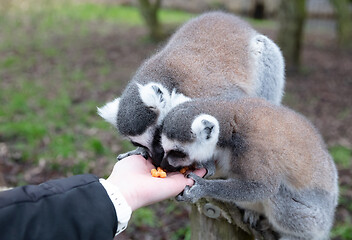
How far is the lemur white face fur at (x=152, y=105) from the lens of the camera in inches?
129

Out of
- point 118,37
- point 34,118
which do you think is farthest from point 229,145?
point 118,37

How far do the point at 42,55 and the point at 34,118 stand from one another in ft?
14.5

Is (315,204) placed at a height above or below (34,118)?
above

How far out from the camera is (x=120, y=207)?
7.17ft

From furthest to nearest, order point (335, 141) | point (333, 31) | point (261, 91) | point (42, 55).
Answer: point (333, 31)
point (42, 55)
point (335, 141)
point (261, 91)

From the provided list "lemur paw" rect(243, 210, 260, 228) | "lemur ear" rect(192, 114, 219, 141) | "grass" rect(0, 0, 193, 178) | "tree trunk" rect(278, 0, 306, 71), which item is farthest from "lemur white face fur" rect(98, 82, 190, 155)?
"tree trunk" rect(278, 0, 306, 71)

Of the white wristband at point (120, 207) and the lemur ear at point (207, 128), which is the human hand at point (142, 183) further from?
the lemur ear at point (207, 128)

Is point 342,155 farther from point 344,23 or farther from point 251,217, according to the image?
point 344,23

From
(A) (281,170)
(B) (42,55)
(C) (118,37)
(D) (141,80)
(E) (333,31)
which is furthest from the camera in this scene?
(E) (333,31)

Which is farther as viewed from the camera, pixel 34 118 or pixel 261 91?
pixel 34 118

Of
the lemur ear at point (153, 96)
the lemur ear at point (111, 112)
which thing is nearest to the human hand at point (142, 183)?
the lemur ear at point (153, 96)

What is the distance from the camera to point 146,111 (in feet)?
11.0

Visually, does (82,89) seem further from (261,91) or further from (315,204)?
(315,204)

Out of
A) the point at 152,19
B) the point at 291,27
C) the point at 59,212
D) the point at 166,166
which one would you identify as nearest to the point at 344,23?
the point at 291,27
